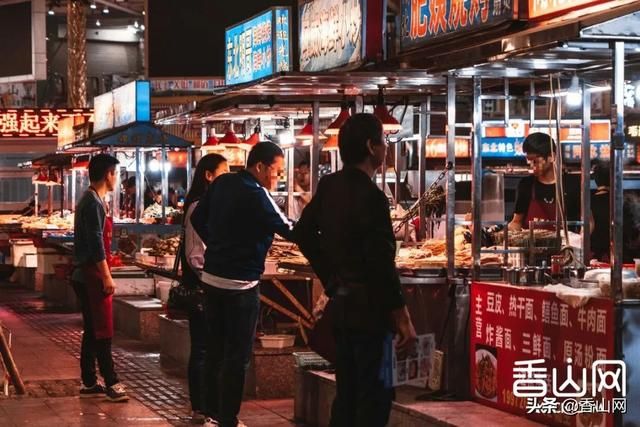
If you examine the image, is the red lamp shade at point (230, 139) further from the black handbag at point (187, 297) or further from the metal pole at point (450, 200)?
the metal pole at point (450, 200)

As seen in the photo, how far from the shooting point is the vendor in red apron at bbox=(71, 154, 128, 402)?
1166 cm

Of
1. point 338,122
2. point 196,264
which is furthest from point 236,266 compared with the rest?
point 338,122

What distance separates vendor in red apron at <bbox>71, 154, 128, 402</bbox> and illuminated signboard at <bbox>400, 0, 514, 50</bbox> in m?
3.18

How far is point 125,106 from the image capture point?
69.8ft

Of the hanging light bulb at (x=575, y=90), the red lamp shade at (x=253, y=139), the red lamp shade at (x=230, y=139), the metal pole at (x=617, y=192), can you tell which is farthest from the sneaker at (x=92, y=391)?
the metal pole at (x=617, y=192)

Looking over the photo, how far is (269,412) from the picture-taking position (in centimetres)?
1138

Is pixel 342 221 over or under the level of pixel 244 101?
under

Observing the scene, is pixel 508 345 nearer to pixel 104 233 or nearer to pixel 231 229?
pixel 231 229

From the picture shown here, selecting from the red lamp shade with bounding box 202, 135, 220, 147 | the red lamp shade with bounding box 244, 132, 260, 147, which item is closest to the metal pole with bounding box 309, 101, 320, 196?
the red lamp shade with bounding box 244, 132, 260, 147

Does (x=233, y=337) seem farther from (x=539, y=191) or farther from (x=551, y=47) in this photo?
(x=539, y=191)

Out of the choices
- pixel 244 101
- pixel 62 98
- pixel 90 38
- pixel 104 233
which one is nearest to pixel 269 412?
pixel 104 233

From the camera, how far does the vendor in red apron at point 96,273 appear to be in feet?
38.3

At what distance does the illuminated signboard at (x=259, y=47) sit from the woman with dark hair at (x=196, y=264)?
4967mm

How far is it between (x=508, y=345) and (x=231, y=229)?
2.21 m
